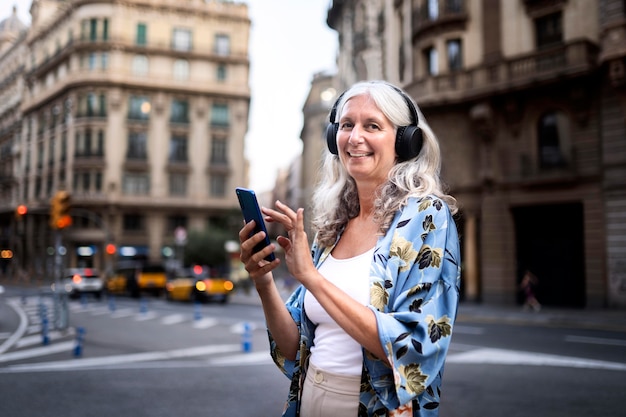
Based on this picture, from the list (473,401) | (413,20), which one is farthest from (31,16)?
(473,401)

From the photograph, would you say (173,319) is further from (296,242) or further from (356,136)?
(296,242)

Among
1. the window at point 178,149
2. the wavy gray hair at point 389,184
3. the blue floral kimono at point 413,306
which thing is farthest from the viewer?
the window at point 178,149

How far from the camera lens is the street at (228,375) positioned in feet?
18.6

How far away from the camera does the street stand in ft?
18.6

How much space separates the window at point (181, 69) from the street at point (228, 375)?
41796 mm

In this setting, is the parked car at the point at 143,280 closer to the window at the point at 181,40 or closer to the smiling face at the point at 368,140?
the window at the point at 181,40

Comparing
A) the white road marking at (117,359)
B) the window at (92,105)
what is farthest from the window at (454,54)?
the window at (92,105)

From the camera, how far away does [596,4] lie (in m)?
20.5

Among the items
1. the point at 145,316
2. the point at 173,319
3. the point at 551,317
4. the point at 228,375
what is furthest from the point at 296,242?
the point at 145,316

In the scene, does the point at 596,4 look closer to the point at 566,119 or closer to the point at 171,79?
the point at 566,119

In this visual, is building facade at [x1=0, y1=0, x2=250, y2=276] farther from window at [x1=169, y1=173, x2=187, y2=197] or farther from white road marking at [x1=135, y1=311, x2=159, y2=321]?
white road marking at [x1=135, y1=311, x2=159, y2=321]

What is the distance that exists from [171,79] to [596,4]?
39.5 metres

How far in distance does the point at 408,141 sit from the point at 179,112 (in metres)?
52.4

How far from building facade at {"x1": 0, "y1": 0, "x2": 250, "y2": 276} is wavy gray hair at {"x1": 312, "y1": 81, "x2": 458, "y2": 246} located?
47.8 meters
